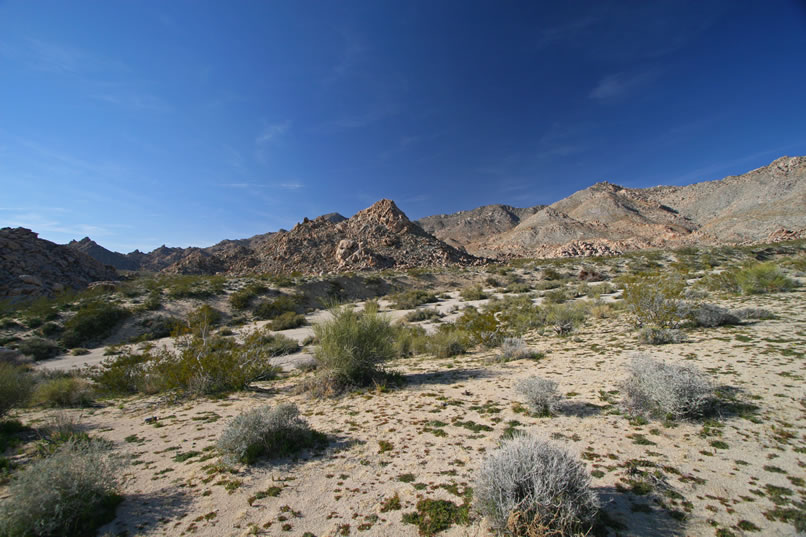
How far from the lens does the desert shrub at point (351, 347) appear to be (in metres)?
6.90

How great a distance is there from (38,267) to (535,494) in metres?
44.9

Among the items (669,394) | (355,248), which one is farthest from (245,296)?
(355,248)

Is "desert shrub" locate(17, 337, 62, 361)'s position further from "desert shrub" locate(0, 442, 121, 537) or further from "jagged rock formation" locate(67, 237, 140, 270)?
"jagged rock formation" locate(67, 237, 140, 270)

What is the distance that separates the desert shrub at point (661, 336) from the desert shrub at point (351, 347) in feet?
22.1

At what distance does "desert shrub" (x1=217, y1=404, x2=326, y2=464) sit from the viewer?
3947mm

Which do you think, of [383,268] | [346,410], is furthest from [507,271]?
[346,410]

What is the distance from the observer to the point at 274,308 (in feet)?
68.8

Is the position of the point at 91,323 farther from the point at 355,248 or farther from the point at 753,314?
the point at 355,248

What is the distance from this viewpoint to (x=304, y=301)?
24453 mm

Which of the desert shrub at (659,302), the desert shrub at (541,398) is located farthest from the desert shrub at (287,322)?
the desert shrub at (659,302)

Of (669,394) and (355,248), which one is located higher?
(355,248)

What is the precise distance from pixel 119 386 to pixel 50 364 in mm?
8116

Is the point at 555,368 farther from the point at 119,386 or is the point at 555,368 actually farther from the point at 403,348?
the point at 119,386

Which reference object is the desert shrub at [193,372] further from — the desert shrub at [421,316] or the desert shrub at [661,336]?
the desert shrub at [661,336]
